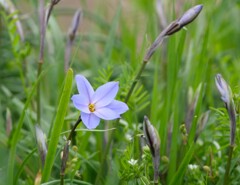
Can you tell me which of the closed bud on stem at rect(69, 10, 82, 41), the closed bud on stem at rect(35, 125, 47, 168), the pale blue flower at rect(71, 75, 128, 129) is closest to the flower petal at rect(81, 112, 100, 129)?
the pale blue flower at rect(71, 75, 128, 129)

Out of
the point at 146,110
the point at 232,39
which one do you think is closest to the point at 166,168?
the point at 146,110

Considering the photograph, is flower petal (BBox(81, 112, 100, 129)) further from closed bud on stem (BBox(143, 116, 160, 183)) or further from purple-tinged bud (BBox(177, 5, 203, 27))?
purple-tinged bud (BBox(177, 5, 203, 27))

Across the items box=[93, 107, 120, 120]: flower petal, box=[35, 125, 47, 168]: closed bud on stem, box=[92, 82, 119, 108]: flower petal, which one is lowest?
box=[35, 125, 47, 168]: closed bud on stem

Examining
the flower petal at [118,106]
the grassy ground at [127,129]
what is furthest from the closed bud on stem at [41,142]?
the flower petal at [118,106]

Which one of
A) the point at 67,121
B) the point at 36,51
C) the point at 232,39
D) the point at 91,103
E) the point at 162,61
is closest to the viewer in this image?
the point at 91,103

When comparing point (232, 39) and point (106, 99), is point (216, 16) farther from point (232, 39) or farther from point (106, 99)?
point (106, 99)

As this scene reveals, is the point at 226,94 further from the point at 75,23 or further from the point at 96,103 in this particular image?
the point at 75,23

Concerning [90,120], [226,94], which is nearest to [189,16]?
[226,94]
